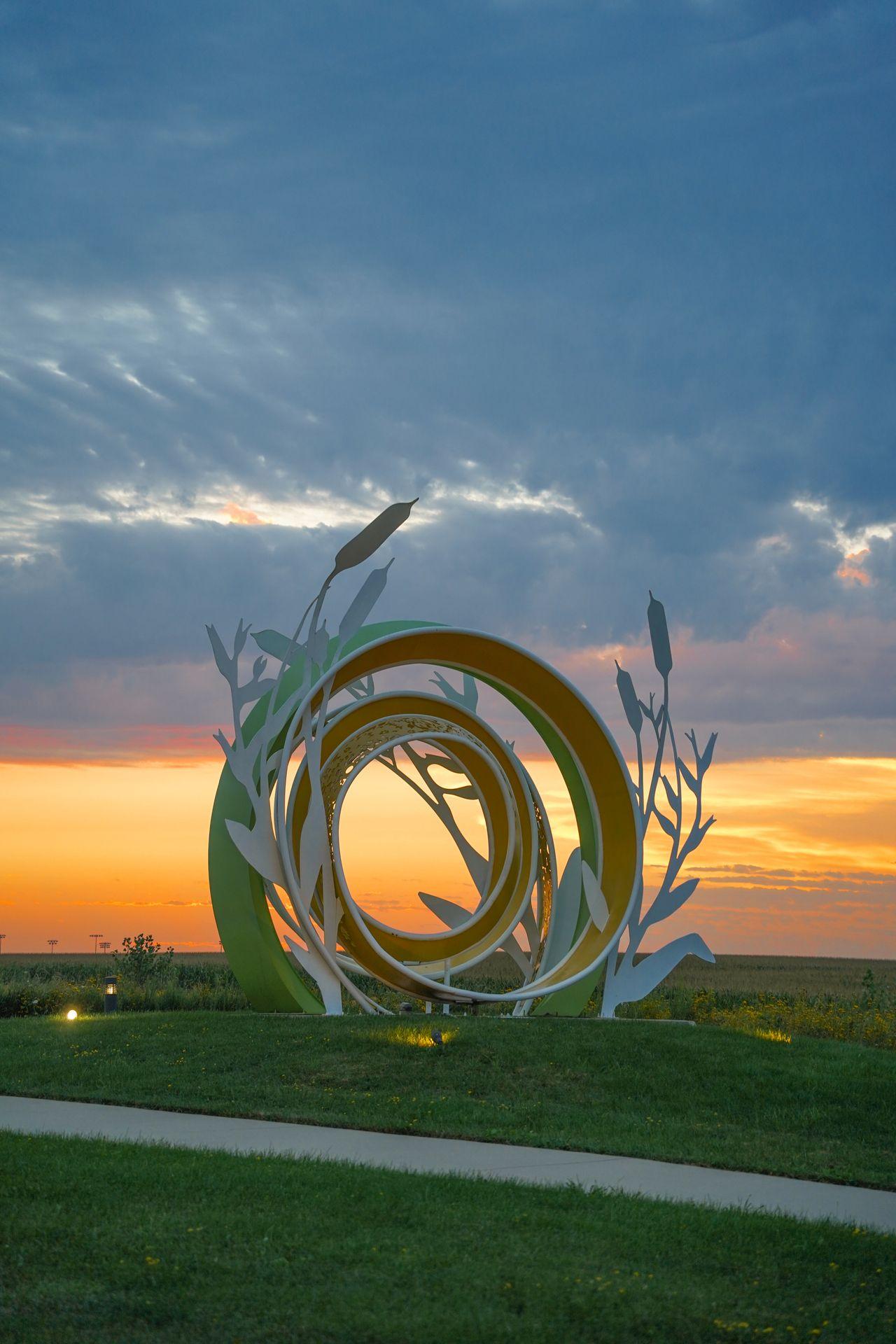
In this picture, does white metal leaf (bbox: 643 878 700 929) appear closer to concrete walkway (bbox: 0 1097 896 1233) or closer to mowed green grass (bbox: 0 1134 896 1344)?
concrete walkway (bbox: 0 1097 896 1233)

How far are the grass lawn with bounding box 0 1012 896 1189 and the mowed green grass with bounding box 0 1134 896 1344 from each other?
2610mm

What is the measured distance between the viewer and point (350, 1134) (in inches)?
388

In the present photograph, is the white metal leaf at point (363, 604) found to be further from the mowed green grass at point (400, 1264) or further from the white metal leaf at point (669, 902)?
the mowed green grass at point (400, 1264)

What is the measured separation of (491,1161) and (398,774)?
11428 mm

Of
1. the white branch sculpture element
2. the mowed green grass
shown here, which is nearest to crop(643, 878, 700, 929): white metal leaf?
the white branch sculpture element

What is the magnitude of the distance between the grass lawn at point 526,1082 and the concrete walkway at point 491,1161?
0.37 meters

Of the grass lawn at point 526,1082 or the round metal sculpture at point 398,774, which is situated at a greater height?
the round metal sculpture at point 398,774

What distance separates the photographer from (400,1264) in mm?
5789

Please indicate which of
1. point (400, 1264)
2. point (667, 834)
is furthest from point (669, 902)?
point (400, 1264)

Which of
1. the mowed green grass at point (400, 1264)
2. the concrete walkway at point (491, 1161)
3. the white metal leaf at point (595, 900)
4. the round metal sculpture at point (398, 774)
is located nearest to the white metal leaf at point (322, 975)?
the round metal sculpture at point (398, 774)

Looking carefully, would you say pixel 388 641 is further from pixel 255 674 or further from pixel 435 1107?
pixel 435 1107

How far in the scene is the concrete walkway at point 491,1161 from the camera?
7809 millimetres

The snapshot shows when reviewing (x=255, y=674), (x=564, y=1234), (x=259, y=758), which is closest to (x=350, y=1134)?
(x=564, y=1234)

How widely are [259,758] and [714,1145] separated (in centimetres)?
742
